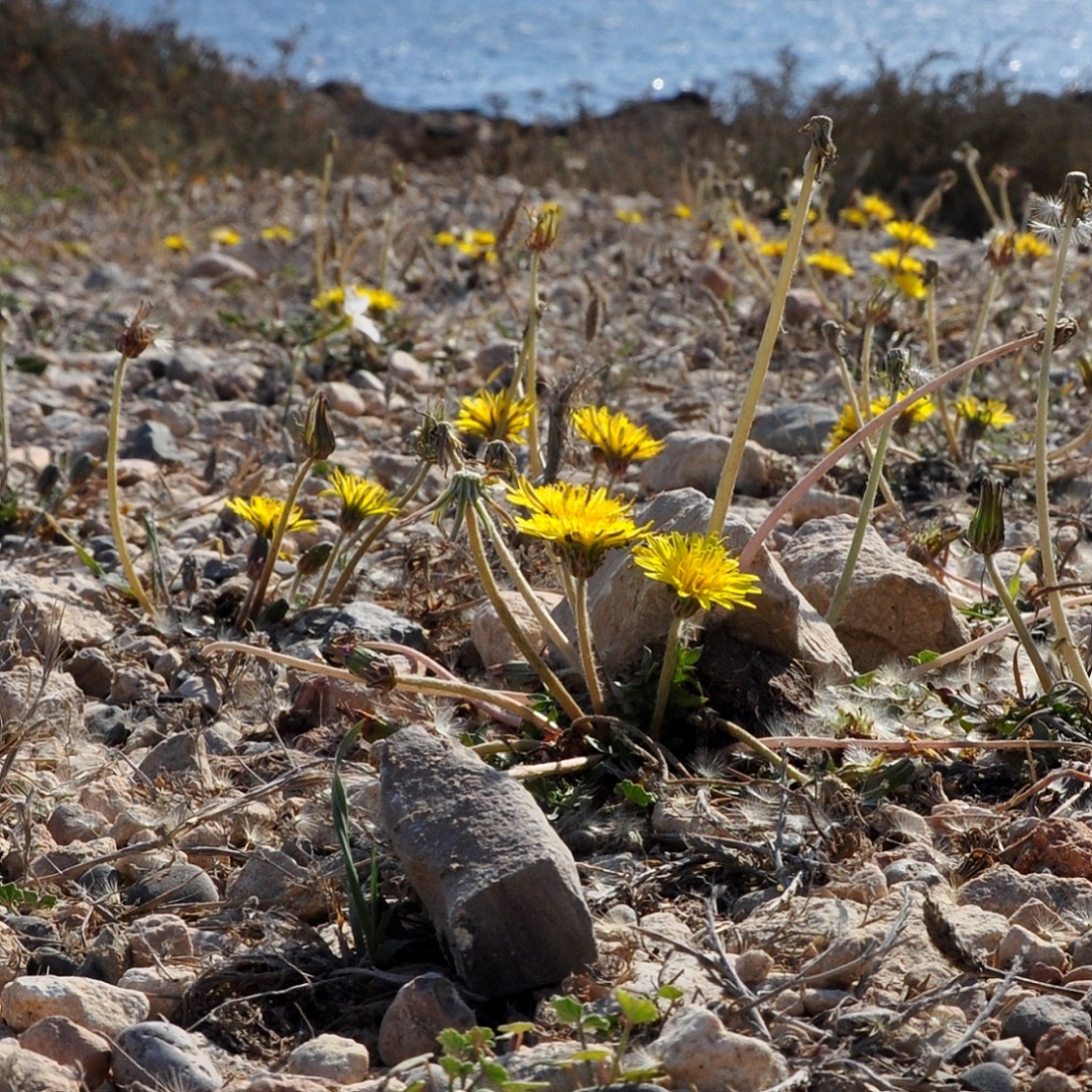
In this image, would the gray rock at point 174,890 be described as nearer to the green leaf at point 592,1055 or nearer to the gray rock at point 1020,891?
the green leaf at point 592,1055

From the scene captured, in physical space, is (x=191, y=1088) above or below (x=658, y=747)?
below

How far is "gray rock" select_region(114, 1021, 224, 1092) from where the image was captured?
1.45 m

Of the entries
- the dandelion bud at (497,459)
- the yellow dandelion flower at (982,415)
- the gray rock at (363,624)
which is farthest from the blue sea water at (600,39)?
the dandelion bud at (497,459)

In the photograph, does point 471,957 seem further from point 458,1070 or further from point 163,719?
point 163,719

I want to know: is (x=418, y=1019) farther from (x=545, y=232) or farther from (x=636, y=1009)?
(x=545, y=232)

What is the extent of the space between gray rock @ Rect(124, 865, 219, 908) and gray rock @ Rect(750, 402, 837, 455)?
2138 mm

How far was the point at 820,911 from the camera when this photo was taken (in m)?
1.66

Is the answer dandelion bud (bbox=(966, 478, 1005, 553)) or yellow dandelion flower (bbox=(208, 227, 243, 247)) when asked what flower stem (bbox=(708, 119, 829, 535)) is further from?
yellow dandelion flower (bbox=(208, 227, 243, 247))

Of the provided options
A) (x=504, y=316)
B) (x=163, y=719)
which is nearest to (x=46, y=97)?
(x=504, y=316)

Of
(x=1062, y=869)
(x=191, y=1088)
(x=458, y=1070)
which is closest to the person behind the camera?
(x=458, y=1070)

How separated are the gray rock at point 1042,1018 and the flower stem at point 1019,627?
617 millimetres

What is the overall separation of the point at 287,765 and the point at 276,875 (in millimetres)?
330

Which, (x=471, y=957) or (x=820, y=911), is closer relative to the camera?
(x=471, y=957)

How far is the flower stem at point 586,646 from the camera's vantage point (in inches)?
74.2
